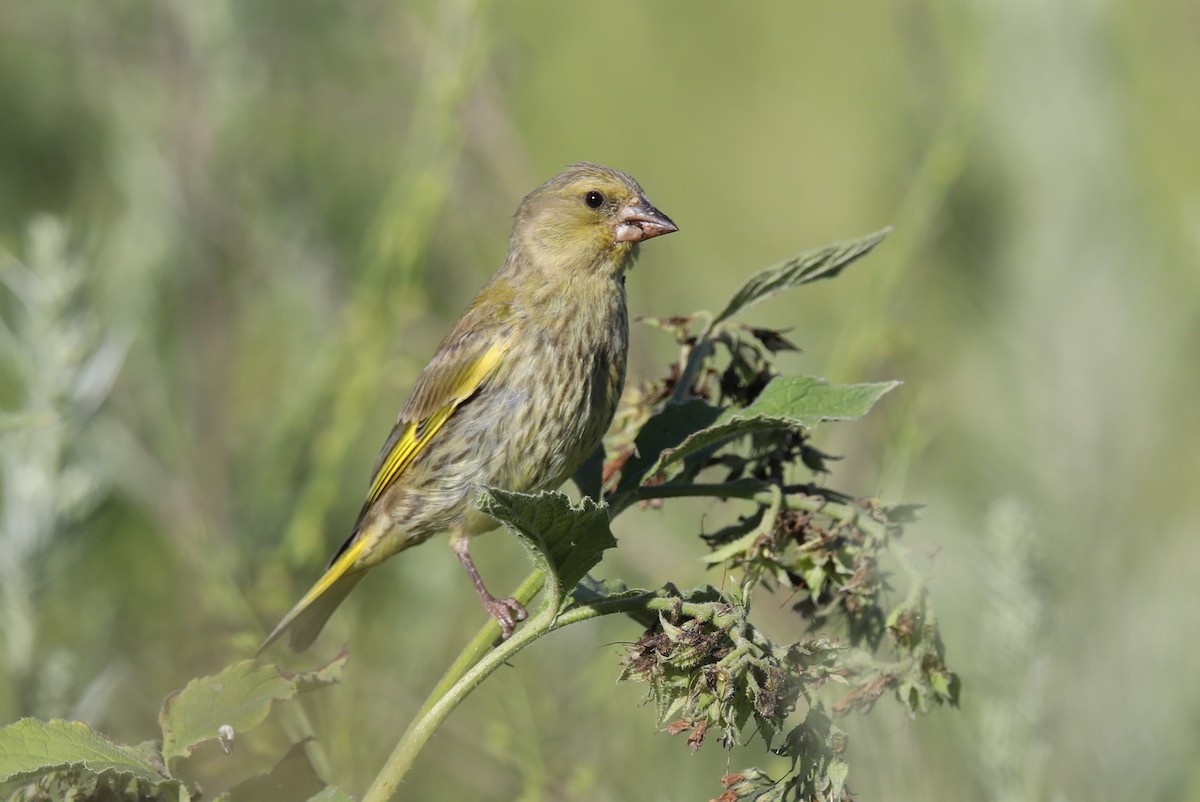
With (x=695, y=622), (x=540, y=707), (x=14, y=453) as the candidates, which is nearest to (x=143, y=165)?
(x=14, y=453)

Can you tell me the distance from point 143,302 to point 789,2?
380cm

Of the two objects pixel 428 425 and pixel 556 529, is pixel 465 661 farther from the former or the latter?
pixel 428 425

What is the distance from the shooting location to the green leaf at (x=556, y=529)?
54.7 inches

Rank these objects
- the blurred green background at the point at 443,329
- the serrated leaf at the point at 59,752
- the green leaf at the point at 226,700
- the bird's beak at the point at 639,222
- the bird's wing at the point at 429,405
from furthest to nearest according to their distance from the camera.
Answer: the bird's beak at the point at 639,222, the bird's wing at the point at 429,405, the blurred green background at the point at 443,329, the green leaf at the point at 226,700, the serrated leaf at the point at 59,752

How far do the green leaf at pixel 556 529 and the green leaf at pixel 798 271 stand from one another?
1.62ft

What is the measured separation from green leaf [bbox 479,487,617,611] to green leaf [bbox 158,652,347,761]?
311 millimetres

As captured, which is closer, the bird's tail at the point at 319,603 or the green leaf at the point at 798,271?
the green leaf at the point at 798,271

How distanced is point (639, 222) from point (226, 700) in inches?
69.3

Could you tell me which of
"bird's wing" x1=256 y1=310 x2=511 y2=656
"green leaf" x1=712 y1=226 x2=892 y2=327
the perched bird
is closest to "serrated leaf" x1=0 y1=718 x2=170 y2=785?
"green leaf" x1=712 y1=226 x2=892 y2=327

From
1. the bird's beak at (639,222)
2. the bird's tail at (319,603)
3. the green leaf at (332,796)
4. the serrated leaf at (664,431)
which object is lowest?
the green leaf at (332,796)

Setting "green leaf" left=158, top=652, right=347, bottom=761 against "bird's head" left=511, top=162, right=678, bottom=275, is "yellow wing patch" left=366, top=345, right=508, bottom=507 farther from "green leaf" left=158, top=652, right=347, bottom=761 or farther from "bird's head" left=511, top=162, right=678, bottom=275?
"green leaf" left=158, top=652, right=347, bottom=761

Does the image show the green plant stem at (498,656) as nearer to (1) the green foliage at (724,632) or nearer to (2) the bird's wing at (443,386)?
(1) the green foliage at (724,632)

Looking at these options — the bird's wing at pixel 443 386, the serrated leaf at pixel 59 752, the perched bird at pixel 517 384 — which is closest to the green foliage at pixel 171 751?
the serrated leaf at pixel 59 752

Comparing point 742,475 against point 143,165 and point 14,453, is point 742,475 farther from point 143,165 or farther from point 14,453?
point 143,165
